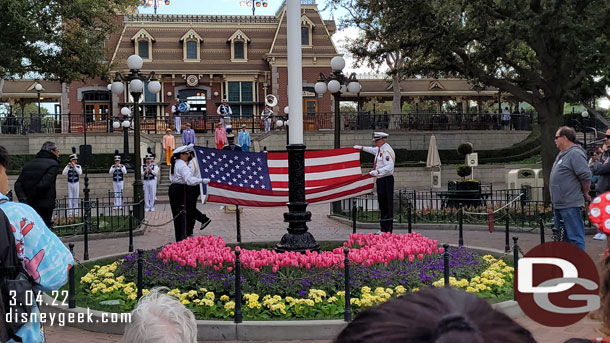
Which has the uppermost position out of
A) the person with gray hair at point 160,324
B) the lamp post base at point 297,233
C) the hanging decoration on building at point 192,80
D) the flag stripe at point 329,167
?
the hanging decoration on building at point 192,80

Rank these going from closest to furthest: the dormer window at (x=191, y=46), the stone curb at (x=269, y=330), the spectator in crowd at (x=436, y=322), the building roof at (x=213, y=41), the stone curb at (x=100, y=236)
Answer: the spectator in crowd at (x=436, y=322), the stone curb at (x=269, y=330), the stone curb at (x=100, y=236), the building roof at (x=213, y=41), the dormer window at (x=191, y=46)

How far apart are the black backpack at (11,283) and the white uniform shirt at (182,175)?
9.11 m

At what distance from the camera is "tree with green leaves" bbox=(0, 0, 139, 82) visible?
2131 cm

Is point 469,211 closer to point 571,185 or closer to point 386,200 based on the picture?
point 386,200

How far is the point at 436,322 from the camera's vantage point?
123cm

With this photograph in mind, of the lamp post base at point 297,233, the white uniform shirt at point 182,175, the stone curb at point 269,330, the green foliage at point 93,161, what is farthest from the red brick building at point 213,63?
the stone curb at point 269,330

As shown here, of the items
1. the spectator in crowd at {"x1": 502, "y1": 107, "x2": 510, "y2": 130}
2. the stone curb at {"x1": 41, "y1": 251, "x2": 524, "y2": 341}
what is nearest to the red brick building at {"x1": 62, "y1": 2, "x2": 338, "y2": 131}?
the spectator in crowd at {"x1": 502, "y1": 107, "x2": 510, "y2": 130}

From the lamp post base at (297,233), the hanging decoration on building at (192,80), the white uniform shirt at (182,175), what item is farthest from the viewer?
the hanging decoration on building at (192,80)

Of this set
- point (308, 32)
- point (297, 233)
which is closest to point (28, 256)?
point (297, 233)

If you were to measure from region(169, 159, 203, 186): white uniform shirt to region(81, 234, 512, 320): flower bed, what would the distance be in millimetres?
2413

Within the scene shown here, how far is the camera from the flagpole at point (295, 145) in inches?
402

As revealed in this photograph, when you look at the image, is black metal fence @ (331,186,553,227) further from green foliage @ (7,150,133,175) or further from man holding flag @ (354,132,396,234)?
green foliage @ (7,150,133,175)

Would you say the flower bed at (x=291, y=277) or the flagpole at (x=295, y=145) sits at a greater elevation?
the flagpole at (x=295, y=145)

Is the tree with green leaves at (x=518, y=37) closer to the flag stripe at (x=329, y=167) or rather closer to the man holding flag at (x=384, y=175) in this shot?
the man holding flag at (x=384, y=175)
